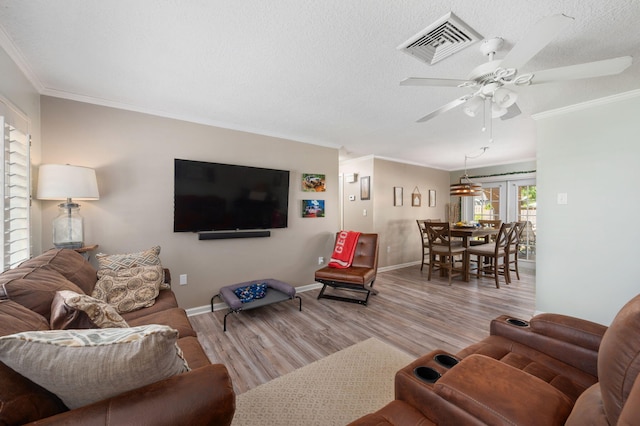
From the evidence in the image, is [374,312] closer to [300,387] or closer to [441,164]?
[300,387]

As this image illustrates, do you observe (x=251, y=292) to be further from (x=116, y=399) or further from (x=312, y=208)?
(x=116, y=399)

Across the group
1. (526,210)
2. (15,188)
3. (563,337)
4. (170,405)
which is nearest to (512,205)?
(526,210)

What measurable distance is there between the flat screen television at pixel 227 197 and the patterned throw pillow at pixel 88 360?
235cm

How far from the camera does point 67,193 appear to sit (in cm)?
210

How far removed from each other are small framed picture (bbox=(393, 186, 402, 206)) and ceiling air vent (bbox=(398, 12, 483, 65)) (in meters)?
3.81

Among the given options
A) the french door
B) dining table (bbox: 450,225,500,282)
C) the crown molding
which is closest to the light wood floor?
dining table (bbox: 450,225,500,282)

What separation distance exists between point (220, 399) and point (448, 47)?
2287 millimetres

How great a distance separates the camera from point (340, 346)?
236cm

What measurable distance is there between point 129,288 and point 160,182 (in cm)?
128

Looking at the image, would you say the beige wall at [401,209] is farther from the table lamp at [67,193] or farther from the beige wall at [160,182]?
the table lamp at [67,193]

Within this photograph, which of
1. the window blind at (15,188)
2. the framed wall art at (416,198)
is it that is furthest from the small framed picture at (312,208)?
the window blind at (15,188)

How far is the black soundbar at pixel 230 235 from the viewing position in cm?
312

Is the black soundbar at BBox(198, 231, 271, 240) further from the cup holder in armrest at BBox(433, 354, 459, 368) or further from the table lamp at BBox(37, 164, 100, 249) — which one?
the cup holder in armrest at BBox(433, 354, 459, 368)

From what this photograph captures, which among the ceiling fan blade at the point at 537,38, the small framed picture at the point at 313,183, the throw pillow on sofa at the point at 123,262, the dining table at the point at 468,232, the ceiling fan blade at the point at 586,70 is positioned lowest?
the throw pillow on sofa at the point at 123,262
